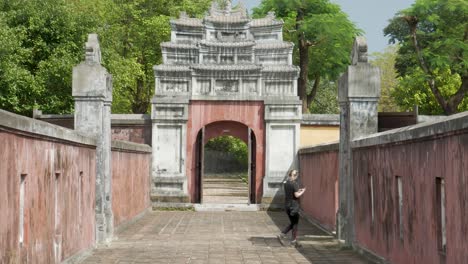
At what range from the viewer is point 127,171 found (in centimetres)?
1969

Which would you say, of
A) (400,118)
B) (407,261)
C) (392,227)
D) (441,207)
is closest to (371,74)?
(400,118)

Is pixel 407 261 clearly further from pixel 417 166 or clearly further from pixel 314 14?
pixel 314 14

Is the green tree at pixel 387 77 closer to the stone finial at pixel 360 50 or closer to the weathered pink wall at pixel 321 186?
the weathered pink wall at pixel 321 186

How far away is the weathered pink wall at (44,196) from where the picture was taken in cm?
794

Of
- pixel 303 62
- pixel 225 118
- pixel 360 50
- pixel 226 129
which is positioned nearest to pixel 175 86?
pixel 225 118

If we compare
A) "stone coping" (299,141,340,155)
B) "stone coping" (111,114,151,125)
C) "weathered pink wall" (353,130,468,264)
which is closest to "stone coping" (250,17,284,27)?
"stone coping" (111,114,151,125)

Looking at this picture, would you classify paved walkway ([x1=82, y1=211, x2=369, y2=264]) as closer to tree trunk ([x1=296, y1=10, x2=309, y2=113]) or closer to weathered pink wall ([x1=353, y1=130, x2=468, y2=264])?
weathered pink wall ([x1=353, y1=130, x2=468, y2=264])

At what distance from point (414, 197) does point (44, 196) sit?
461 cm


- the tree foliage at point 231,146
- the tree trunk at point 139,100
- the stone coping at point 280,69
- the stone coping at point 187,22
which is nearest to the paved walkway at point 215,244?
the stone coping at point 280,69

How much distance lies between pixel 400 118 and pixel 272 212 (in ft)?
33.4

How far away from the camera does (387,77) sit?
66.9 meters

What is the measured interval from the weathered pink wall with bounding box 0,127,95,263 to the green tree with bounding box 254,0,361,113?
2538 centimetres

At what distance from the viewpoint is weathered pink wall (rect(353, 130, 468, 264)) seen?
302 inches

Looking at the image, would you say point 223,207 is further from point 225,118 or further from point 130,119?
point 130,119
